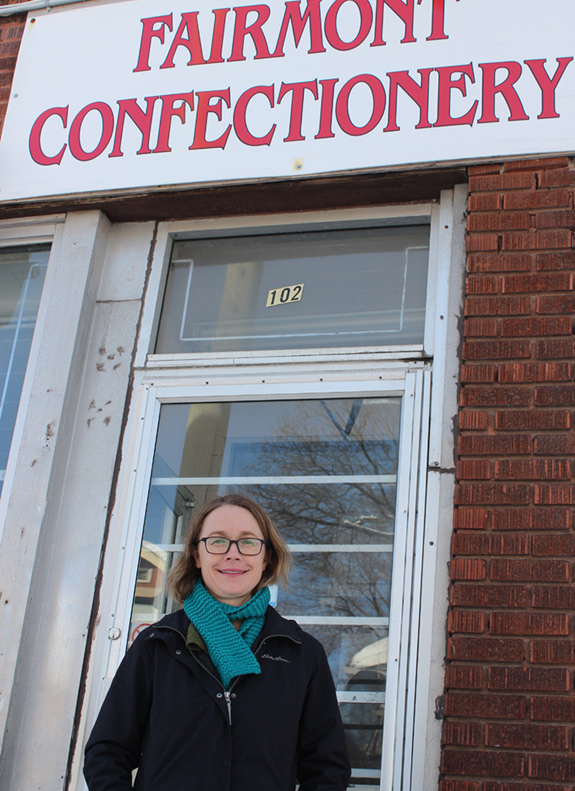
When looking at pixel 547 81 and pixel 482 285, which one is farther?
pixel 547 81

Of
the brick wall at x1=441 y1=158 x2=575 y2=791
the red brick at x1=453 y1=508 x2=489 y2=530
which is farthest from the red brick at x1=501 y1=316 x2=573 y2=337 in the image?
the red brick at x1=453 y1=508 x2=489 y2=530

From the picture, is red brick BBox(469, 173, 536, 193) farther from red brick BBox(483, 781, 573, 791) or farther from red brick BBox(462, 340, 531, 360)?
red brick BBox(483, 781, 573, 791)

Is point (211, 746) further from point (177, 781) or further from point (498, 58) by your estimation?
point (498, 58)

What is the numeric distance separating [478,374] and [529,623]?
97 cm

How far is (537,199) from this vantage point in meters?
3.76

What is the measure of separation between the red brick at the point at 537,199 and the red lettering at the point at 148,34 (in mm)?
1909

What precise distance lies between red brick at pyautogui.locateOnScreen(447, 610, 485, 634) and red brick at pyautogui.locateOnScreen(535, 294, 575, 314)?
4.03 ft

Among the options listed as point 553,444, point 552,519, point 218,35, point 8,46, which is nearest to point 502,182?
point 553,444

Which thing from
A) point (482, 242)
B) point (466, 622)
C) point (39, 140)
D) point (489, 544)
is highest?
point (39, 140)

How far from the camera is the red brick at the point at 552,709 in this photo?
2.99 meters

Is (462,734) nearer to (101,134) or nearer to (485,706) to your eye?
(485,706)

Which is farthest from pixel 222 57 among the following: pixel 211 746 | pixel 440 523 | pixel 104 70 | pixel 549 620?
pixel 211 746

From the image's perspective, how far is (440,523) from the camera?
134 inches

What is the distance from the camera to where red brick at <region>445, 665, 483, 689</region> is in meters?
3.09
